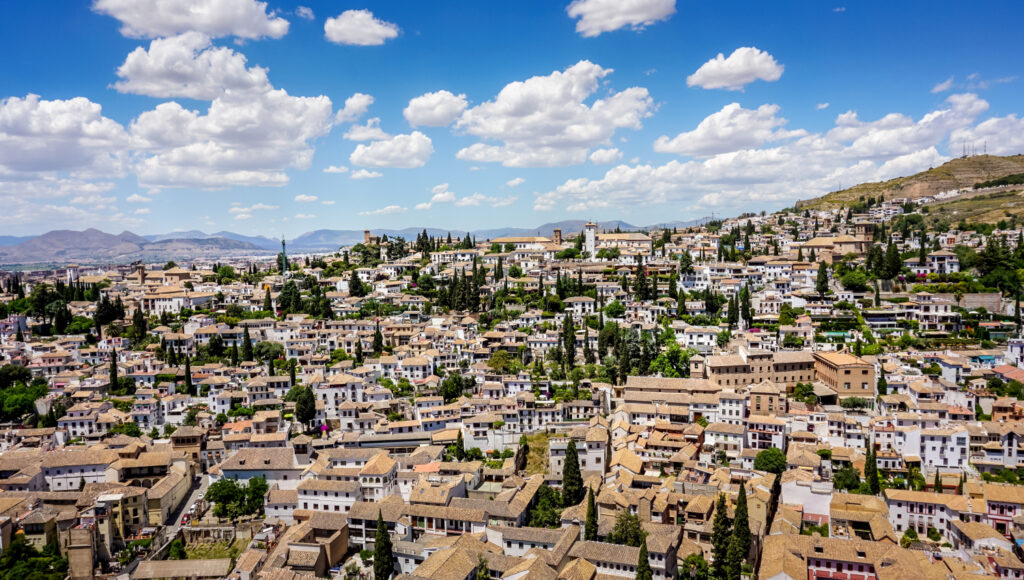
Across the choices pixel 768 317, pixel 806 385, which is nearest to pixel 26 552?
pixel 806 385

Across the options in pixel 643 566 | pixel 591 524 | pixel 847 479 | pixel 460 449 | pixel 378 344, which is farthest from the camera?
pixel 378 344

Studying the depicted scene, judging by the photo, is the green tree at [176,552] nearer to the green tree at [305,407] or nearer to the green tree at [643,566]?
the green tree at [305,407]

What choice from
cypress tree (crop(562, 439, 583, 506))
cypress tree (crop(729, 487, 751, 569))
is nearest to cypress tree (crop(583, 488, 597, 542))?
cypress tree (crop(562, 439, 583, 506))

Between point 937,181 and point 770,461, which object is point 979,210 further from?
point 770,461

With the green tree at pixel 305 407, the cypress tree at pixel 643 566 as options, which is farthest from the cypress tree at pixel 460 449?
the cypress tree at pixel 643 566

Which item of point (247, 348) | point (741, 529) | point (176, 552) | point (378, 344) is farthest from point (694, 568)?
point (247, 348)

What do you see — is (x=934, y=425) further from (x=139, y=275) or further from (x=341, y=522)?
(x=139, y=275)

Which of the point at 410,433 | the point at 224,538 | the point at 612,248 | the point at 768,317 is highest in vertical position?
the point at 612,248
